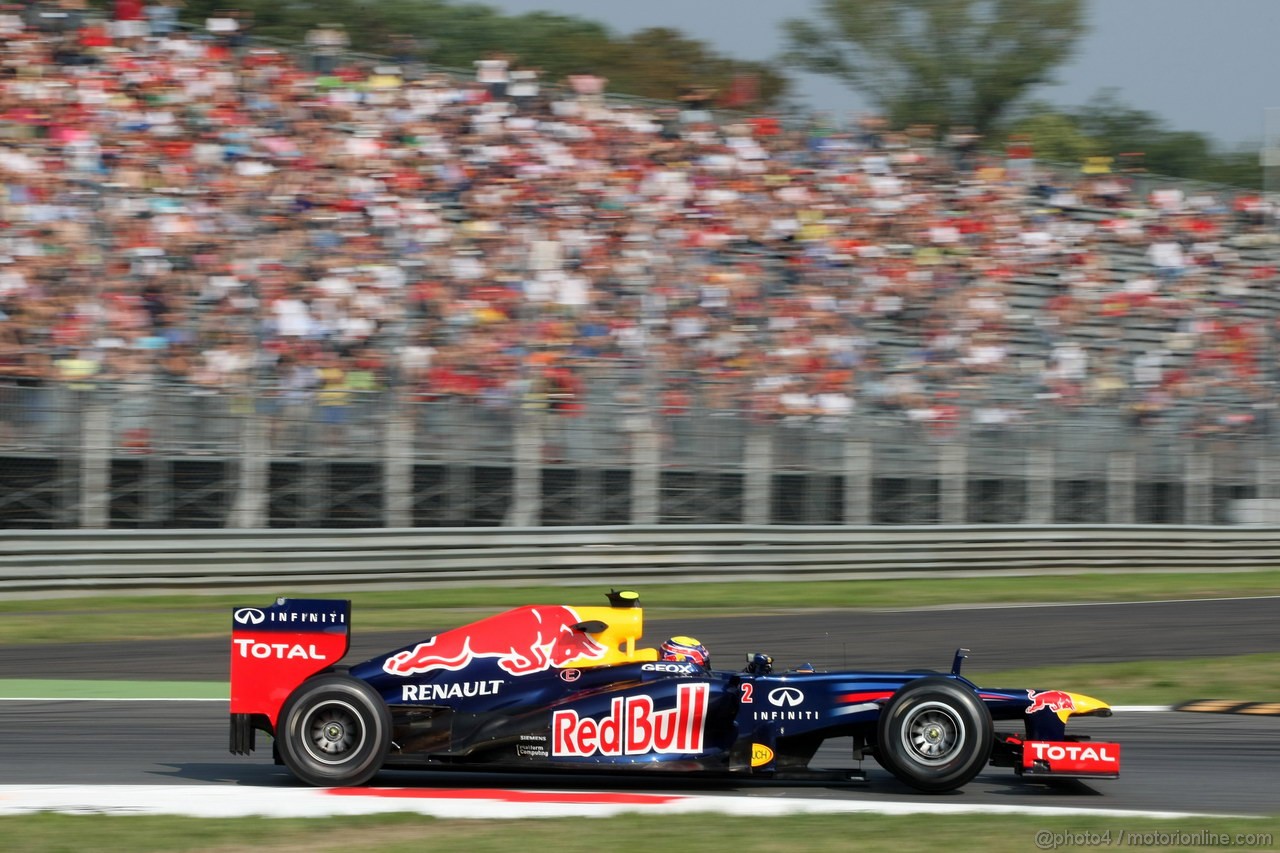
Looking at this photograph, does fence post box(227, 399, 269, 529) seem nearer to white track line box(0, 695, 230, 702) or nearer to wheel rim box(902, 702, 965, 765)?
white track line box(0, 695, 230, 702)

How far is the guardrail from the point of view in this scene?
14.0 metres

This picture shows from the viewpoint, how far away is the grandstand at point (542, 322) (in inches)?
556

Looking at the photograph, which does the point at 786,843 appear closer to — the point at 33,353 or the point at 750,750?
the point at 750,750

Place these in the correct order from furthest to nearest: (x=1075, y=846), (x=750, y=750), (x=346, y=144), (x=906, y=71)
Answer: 1. (x=906, y=71)
2. (x=346, y=144)
3. (x=750, y=750)
4. (x=1075, y=846)

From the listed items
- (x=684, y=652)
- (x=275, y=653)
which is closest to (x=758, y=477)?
(x=684, y=652)

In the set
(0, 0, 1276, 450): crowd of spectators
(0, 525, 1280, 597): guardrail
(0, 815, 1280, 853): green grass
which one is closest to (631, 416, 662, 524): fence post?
(0, 525, 1280, 597): guardrail

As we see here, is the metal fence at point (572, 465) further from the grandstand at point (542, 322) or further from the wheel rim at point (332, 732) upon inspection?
the wheel rim at point (332, 732)

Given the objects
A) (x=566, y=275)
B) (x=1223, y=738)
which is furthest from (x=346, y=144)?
(x=1223, y=738)

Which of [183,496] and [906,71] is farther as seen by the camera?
[906,71]

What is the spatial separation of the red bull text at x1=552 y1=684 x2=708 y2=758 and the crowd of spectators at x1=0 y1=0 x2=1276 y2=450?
7848 mm

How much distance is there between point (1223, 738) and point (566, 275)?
31.5 feet

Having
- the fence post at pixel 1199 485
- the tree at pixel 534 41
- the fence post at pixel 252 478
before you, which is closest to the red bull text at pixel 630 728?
the fence post at pixel 252 478

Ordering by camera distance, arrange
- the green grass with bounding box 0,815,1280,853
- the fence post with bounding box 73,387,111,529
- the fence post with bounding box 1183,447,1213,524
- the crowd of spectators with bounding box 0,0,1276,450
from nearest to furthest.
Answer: the green grass with bounding box 0,815,1280,853 → the fence post with bounding box 73,387,111,529 → the crowd of spectators with bounding box 0,0,1276,450 → the fence post with bounding box 1183,447,1213,524

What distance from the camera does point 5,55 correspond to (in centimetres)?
1659
